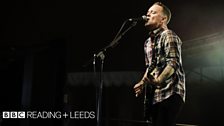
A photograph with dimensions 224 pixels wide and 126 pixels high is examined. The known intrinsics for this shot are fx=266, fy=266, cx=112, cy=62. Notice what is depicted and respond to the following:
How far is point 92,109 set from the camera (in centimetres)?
247

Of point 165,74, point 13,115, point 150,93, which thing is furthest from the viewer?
point 13,115

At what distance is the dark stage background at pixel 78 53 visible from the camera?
203 cm

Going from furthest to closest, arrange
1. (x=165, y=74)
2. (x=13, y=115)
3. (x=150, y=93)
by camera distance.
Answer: (x=13, y=115), (x=150, y=93), (x=165, y=74)

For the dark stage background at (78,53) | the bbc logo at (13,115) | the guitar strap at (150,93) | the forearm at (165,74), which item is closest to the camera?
the forearm at (165,74)

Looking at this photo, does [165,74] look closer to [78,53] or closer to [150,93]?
[150,93]

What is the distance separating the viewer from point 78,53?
2.58 metres

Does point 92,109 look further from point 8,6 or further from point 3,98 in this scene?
point 8,6

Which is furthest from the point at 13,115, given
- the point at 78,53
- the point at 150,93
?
the point at 150,93

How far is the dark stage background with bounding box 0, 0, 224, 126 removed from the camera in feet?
6.67

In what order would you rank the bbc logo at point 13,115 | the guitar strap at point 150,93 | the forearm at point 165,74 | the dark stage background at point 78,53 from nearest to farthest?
the forearm at point 165,74 < the guitar strap at point 150,93 < the dark stage background at point 78,53 < the bbc logo at point 13,115

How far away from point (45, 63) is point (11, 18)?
1.84ft

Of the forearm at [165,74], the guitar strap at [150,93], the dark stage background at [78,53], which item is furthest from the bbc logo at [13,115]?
the forearm at [165,74]

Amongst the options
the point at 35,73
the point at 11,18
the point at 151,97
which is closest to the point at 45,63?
the point at 35,73

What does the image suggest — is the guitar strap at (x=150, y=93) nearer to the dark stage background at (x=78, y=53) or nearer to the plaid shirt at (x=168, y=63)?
the plaid shirt at (x=168, y=63)
